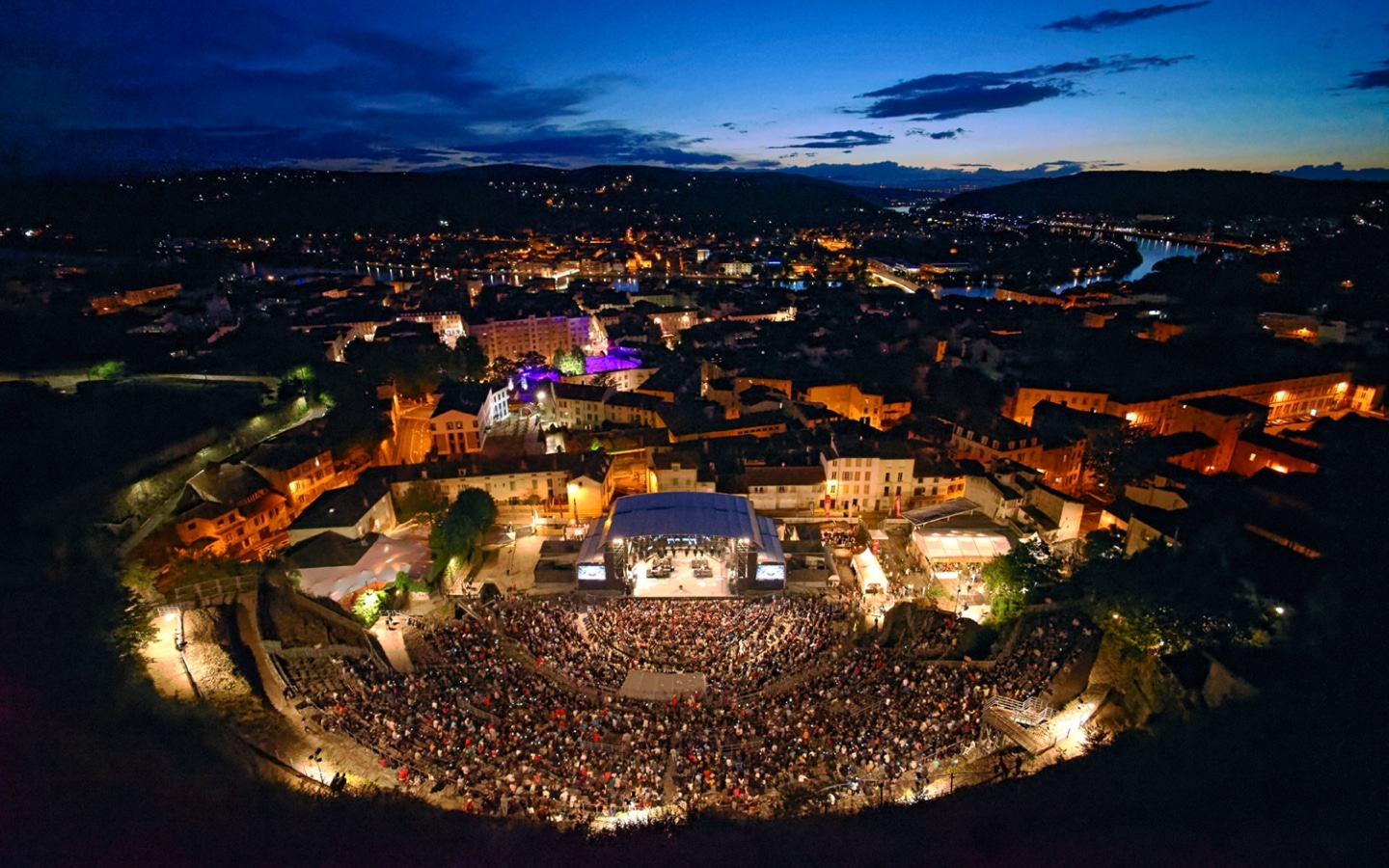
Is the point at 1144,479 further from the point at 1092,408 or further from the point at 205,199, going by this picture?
the point at 205,199

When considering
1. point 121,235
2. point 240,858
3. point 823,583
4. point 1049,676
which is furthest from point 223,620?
point 121,235

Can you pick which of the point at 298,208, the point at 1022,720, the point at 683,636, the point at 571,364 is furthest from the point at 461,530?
the point at 298,208

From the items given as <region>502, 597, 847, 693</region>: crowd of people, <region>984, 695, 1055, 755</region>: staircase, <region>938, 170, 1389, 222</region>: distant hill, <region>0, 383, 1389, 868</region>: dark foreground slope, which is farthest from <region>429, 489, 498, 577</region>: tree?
<region>938, 170, 1389, 222</region>: distant hill

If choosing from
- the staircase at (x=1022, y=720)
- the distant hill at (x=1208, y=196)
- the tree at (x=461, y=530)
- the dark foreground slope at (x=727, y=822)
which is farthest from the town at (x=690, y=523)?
the distant hill at (x=1208, y=196)

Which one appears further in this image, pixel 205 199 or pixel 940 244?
pixel 940 244

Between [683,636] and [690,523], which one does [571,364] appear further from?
[683,636]
